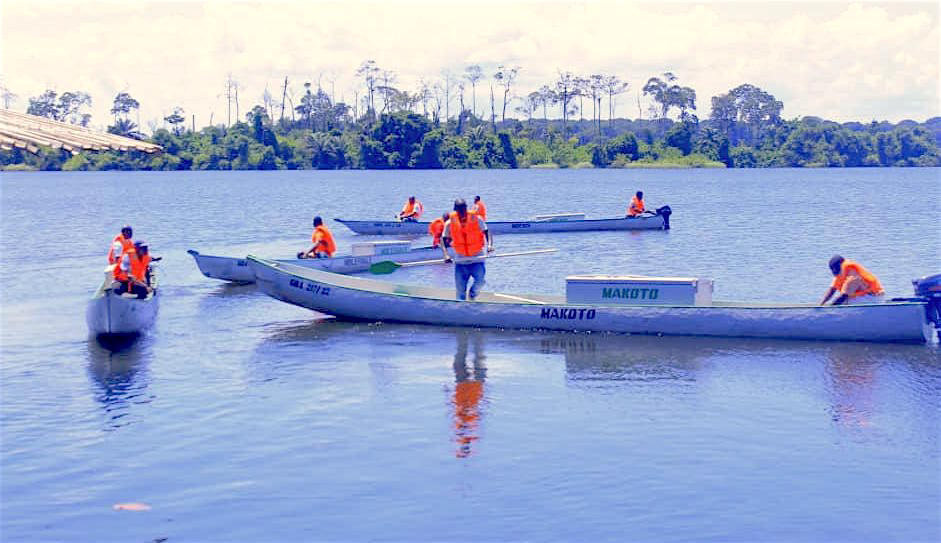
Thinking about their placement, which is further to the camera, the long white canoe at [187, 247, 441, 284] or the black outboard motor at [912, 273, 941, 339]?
the long white canoe at [187, 247, 441, 284]

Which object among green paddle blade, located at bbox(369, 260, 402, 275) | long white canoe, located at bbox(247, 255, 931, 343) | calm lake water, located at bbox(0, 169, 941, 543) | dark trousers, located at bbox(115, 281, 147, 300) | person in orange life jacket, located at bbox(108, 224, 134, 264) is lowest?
calm lake water, located at bbox(0, 169, 941, 543)

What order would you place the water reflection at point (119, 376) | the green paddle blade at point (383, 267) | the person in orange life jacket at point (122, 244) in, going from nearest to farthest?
the water reflection at point (119, 376) < the person in orange life jacket at point (122, 244) < the green paddle blade at point (383, 267)

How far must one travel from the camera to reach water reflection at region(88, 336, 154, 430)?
15438mm

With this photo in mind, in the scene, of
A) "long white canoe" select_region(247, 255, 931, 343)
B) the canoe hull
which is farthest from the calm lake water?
the canoe hull

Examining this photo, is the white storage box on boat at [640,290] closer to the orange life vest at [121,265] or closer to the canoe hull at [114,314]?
the canoe hull at [114,314]

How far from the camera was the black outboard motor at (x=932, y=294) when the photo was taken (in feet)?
58.5

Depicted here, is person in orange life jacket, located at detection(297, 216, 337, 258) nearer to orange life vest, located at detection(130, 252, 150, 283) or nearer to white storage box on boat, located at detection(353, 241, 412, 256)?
white storage box on boat, located at detection(353, 241, 412, 256)


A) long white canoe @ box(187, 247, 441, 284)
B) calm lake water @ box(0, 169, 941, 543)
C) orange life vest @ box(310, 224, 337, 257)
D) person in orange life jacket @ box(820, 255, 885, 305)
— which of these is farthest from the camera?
long white canoe @ box(187, 247, 441, 284)

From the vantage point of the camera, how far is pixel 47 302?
2609 centimetres

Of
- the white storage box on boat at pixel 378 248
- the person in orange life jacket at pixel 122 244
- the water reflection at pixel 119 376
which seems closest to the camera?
the water reflection at pixel 119 376

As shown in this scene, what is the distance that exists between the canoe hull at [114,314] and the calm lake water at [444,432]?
20.0 inches

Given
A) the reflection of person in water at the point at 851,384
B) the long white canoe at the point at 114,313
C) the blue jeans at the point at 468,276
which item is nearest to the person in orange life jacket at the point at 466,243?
the blue jeans at the point at 468,276

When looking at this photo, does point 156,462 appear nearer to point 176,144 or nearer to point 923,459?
point 923,459

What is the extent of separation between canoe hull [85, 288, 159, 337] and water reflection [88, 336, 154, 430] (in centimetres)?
28
